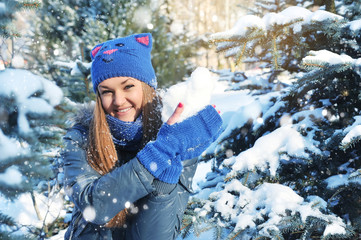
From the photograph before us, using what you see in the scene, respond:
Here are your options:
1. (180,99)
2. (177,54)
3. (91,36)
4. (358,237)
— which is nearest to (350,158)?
(358,237)

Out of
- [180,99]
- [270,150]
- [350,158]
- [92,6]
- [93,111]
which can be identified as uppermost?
[92,6]

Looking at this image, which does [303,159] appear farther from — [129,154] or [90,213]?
[90,213]

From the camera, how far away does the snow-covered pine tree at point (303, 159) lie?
1681mm

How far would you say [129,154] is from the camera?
5.40 ft

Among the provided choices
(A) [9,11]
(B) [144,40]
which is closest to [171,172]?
(B) [144,40]

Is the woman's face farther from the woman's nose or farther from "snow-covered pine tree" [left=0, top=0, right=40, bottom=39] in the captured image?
"snow-covered pine tree" [left=0, top=0, right=40, bottom=39]

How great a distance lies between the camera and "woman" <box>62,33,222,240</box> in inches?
46.4

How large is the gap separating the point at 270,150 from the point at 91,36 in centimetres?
437

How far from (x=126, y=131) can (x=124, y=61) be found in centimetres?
42

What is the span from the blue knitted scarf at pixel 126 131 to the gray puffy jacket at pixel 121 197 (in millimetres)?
134

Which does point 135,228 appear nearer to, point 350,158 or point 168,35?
point 350,158

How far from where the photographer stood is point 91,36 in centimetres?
512

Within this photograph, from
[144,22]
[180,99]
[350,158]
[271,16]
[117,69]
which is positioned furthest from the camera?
[144,22]

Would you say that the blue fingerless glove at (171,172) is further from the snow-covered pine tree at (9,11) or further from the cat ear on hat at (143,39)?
the snow-covered pine tree at (9,11)
